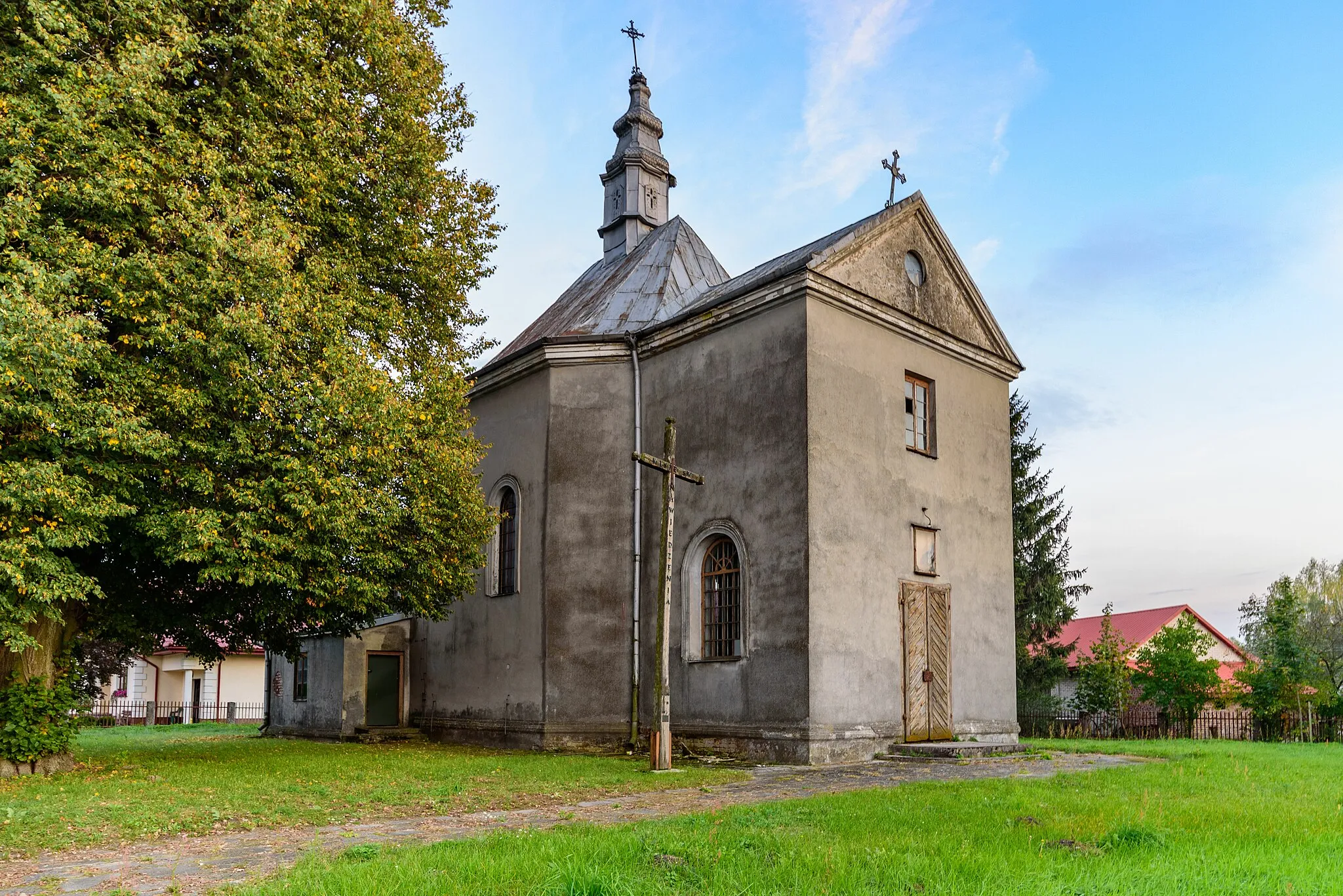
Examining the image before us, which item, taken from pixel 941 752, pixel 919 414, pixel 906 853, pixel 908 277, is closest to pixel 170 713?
pixel 919 414

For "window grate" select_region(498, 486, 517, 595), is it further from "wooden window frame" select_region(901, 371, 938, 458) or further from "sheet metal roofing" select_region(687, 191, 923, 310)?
"wooden window frame" select_region(901, 371, 938, 458)

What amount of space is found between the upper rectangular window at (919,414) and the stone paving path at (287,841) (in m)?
6.58

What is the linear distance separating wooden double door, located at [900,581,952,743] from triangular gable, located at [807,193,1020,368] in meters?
4.75

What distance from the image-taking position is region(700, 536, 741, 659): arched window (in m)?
15.5

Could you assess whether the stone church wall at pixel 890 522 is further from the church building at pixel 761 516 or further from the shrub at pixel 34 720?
the shrub at pixel 34 720

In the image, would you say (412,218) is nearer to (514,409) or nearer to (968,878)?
(514,409)

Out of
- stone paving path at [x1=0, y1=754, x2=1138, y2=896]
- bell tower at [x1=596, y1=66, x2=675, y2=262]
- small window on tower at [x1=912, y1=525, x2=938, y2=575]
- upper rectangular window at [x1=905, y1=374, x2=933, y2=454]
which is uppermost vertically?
bell tower at [x1=596, y1=66, x2=675, y2=262]

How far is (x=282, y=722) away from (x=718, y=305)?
15.6 metres

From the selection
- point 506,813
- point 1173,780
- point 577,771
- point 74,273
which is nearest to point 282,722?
point 577,771

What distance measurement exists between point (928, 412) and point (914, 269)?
2530 millimetres

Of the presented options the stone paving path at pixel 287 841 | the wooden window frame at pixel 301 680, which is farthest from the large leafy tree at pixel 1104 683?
the wooden window frame at pixel 301 680

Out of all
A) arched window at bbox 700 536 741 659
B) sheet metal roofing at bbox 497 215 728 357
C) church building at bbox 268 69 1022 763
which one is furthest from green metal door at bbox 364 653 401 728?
arched window at bbox 700 536 741 659

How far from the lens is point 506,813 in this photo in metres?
8.60

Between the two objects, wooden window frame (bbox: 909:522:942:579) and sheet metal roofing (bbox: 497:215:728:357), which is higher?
sheet metal roofing (bbox: 497:215:728:357)
